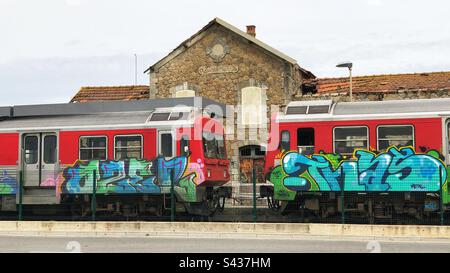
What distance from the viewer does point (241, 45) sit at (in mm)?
Result: 34500

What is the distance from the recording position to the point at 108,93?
3938cm

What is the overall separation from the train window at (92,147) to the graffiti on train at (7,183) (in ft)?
7.51

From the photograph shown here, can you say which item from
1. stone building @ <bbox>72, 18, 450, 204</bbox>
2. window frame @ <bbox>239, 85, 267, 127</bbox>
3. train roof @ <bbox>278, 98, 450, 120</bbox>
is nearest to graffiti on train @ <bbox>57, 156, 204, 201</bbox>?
train roof @ <bbox>278, 98, 450, 120</bbox>

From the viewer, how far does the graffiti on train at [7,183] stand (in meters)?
23.3

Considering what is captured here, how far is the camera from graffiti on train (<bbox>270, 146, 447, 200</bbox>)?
20188mm

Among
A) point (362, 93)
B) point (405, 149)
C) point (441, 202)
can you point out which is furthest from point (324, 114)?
point (362, 93)

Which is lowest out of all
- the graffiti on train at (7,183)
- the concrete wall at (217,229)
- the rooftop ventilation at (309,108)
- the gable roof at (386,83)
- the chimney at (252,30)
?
the concrete wall at (217,229)

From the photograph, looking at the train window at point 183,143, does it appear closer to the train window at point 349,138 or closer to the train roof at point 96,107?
the train roof at point 96,107

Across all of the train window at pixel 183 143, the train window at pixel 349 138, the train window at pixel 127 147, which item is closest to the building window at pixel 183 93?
the train window at pixel 127 147

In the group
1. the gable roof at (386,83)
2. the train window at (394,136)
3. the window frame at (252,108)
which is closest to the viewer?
the train window at (394,136)

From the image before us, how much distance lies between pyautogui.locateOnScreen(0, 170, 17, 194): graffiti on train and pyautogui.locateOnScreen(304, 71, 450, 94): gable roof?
639 inches

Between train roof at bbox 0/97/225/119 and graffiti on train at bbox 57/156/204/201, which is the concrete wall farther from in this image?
train roof at bbox 0/97/225/119

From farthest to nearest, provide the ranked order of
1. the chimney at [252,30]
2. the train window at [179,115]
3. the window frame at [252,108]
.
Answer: the chimney at [252,30]
the window frame at [252,108]
the train window at [179,115]

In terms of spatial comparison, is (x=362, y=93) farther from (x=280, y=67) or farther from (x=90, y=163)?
(x=90, y=163)
